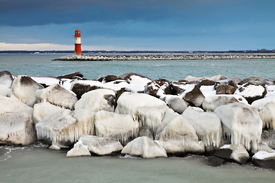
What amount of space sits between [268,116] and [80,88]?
4731mm

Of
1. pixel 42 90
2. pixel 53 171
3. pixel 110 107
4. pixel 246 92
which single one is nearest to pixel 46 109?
pixel 42 90

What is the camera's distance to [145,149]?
15.8 ft

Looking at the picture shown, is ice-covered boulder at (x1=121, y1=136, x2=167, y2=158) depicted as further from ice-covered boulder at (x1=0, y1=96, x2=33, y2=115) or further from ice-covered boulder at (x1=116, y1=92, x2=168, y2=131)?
ice-covered boulder at (x1=0, y1=96, x2=33, y2=115)

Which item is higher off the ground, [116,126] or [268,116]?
[268,116]

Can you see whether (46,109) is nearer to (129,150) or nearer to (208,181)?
(129,150)

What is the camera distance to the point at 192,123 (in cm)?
550

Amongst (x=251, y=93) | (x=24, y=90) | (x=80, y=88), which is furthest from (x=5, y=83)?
(x=251, y=93)

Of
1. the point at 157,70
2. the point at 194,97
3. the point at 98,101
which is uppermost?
the point at 194,97

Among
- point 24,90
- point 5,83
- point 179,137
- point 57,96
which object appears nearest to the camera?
point 179,137

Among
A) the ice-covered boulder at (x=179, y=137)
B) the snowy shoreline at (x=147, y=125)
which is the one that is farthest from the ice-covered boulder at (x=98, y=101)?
the ice-covered boulder at (x=179, y=137)

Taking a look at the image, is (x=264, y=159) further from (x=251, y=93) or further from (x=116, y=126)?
(x=116, y=126)

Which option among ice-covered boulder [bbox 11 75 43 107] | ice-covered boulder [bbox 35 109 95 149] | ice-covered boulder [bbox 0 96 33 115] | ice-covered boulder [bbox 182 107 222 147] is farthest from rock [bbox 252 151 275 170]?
ice-covered boulder [bbox 11 75 43 107]

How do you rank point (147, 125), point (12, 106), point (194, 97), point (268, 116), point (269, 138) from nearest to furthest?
point (269, 138)
point (268, 116)
point (147, 125)
point (12, 106)
point (194, 97)

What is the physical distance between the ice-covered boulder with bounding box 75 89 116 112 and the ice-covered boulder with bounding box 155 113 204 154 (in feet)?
5.77
